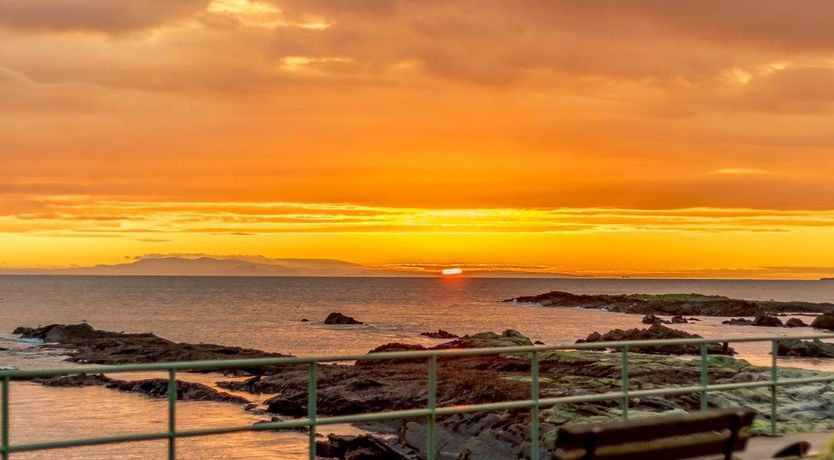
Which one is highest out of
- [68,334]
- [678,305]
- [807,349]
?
[678,305]

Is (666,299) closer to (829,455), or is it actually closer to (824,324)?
(824,324)

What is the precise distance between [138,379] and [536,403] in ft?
179

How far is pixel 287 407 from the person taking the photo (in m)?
47.9

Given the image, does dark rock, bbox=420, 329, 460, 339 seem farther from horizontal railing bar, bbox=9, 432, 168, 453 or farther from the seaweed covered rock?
horizontal railing bar, bbox=9, 432, 168, 453

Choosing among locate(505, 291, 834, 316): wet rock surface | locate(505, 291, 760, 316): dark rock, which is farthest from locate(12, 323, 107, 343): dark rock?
locate(505, 291, 834, 316): wet rock surface

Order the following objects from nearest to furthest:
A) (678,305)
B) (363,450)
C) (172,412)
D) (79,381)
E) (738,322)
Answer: (172,412) < (363,450) < (79,381) < (738,322) < (678,305)

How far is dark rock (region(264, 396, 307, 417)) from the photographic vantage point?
47.2 metres

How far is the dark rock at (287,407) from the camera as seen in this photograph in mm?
47219

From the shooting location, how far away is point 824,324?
4281 inches

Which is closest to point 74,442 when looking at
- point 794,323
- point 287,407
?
point 287,407

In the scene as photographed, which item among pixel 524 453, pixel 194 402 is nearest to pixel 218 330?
pixel 194 402

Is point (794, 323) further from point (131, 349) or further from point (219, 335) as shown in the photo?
point (131, 349)

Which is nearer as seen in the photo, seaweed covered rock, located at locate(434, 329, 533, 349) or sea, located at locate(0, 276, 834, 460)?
sea, located at locate(0, 276, 834, 460)

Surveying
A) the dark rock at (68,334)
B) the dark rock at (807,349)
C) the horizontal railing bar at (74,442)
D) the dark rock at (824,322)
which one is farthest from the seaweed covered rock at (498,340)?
Answer: the horizontal railing bar at (74,442)
